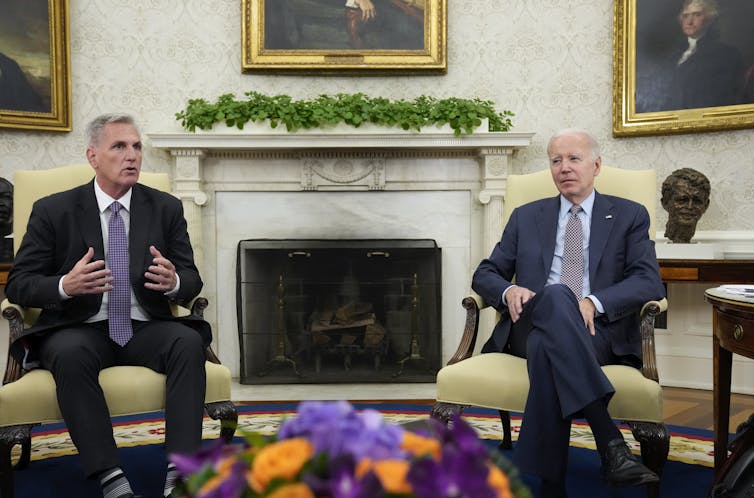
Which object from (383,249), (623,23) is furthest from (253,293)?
(623,23)

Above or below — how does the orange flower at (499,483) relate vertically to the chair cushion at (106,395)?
above

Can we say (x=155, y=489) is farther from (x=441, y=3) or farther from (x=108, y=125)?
(x=441, y=3)

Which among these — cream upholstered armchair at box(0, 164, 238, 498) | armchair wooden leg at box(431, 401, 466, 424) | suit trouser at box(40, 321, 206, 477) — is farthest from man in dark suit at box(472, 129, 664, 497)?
suit trouser at box(40, 321, 206, 477)

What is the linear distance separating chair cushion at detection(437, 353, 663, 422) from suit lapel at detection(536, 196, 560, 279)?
502 mm

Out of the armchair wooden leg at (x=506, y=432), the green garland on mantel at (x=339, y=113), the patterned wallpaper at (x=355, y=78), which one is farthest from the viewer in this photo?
the patterned wallpaper at (x=355, y=78)

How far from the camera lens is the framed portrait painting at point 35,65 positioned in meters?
4.88

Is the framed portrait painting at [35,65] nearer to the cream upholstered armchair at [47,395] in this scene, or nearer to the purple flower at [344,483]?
the cream upholstered armchair at [47,395]

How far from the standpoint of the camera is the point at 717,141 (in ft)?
15.8

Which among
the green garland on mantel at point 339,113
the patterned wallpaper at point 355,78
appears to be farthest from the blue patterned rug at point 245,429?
the patterned wallpaper at point 355,78

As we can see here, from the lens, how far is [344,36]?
5219 mm

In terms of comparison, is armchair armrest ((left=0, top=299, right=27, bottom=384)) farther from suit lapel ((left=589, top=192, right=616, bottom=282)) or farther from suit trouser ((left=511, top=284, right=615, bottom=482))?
suit lapel ((left=589, top=192, right=616, bottom=282))

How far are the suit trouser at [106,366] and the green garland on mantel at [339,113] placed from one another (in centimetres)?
241

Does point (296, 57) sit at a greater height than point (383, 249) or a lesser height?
greater

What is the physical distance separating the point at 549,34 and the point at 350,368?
2907 mm
